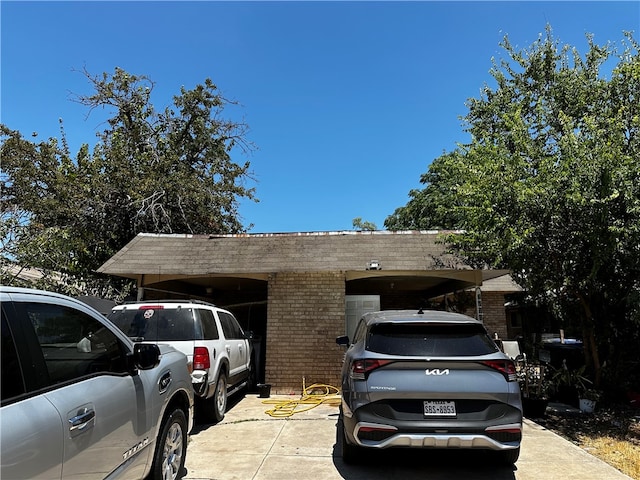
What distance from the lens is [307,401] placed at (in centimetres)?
920

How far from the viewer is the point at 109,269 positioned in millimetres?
10047

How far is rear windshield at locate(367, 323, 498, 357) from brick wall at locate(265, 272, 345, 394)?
536 cm

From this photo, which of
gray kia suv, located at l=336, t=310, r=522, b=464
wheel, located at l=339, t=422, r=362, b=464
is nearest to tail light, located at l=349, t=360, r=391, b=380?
gray kia suv, located at l=336, t=310, r=522, b=464

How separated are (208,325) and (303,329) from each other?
333cm

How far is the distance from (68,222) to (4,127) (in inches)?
210

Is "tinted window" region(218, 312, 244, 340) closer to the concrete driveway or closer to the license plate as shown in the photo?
the concrete driveway

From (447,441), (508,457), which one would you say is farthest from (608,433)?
(447,441)

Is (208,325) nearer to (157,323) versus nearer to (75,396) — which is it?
(157,323)

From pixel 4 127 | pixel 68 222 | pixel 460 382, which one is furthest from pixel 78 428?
pixel 4 127

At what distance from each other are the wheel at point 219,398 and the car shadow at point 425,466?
251cm

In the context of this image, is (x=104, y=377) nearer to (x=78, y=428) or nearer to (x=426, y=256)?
(x=78, y=428)

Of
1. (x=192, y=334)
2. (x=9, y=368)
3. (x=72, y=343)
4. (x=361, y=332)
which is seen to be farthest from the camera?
(x=192, y=334)

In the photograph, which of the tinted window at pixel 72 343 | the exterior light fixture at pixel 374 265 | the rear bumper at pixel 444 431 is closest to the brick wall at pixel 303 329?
the exterior light fixture at pixel 374 265

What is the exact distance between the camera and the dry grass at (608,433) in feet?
18.6
